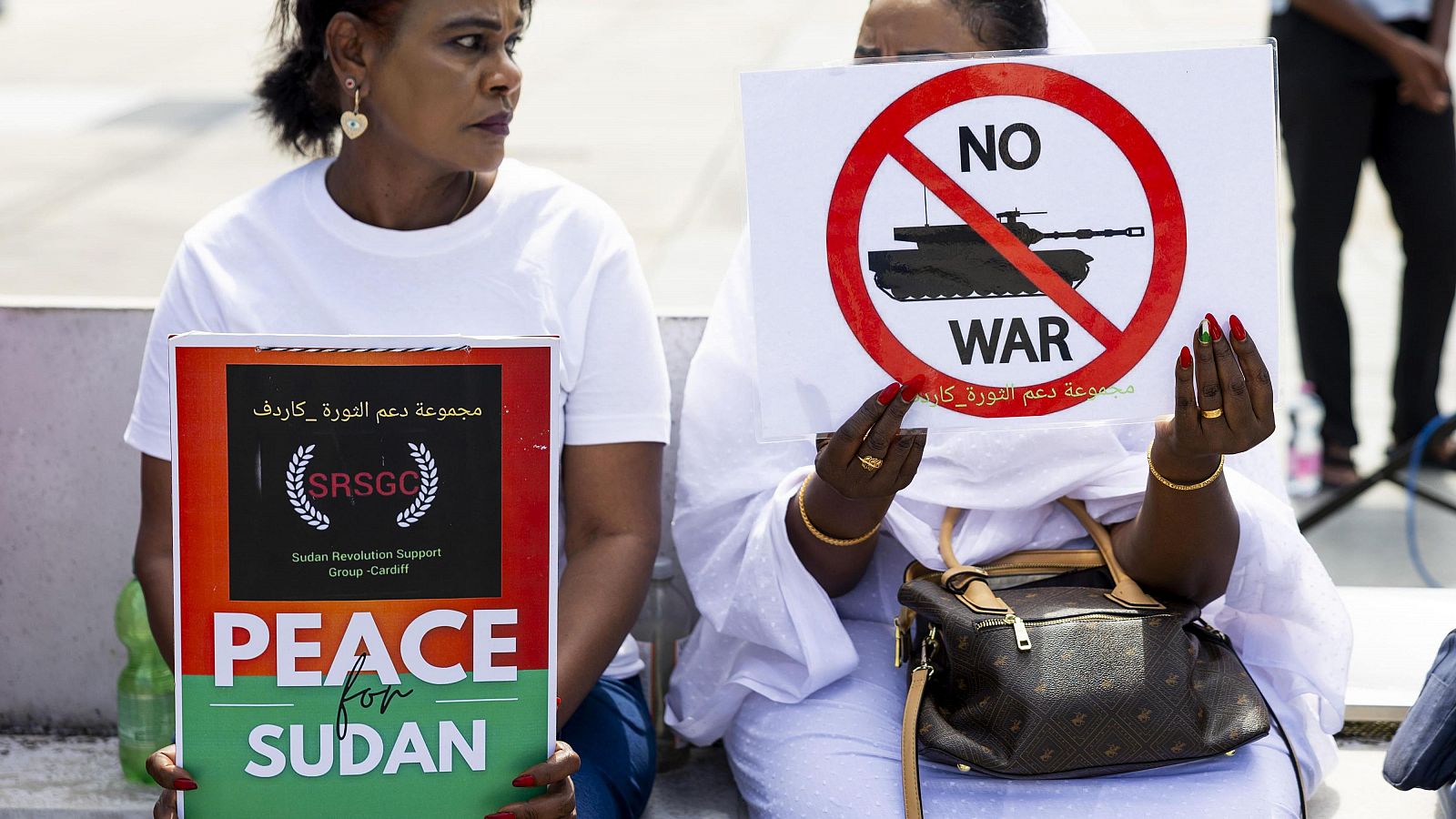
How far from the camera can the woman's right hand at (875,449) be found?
1802 millimetres

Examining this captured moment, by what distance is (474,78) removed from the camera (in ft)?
7.09

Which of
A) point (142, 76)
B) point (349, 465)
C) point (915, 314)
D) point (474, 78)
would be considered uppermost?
point (474, 78)

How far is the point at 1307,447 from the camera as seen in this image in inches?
182

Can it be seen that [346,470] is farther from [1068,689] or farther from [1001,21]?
[1001,21]

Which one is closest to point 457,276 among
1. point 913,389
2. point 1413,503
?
point 913,389

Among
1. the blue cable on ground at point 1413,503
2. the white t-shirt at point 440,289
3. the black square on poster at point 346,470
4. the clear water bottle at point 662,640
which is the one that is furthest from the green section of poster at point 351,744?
the blue cable on ground at point 1413,503

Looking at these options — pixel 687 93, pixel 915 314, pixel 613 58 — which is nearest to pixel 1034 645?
pixel 915 314

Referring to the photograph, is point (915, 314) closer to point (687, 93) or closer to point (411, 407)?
point (411, 407)

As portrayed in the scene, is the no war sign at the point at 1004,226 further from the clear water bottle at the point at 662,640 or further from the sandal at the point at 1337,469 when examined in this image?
the sandal at the point at 1337,469

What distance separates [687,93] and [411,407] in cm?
1064

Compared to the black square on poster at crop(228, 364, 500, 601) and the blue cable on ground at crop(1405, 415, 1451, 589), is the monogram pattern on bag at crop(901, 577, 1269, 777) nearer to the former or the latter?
the black square on poster at crop(228, 364, 500, 601)

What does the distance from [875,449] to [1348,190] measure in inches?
120

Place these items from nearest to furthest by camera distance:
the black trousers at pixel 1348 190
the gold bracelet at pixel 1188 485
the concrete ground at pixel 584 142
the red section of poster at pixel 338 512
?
the red section of poster at pixel 338 512 → the gold bracelet at pixel 1188 485 → the black trousers at pixel 1348 190 → the concrete ground at pixel 584 142

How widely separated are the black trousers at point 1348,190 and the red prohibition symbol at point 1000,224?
2.69 metres
